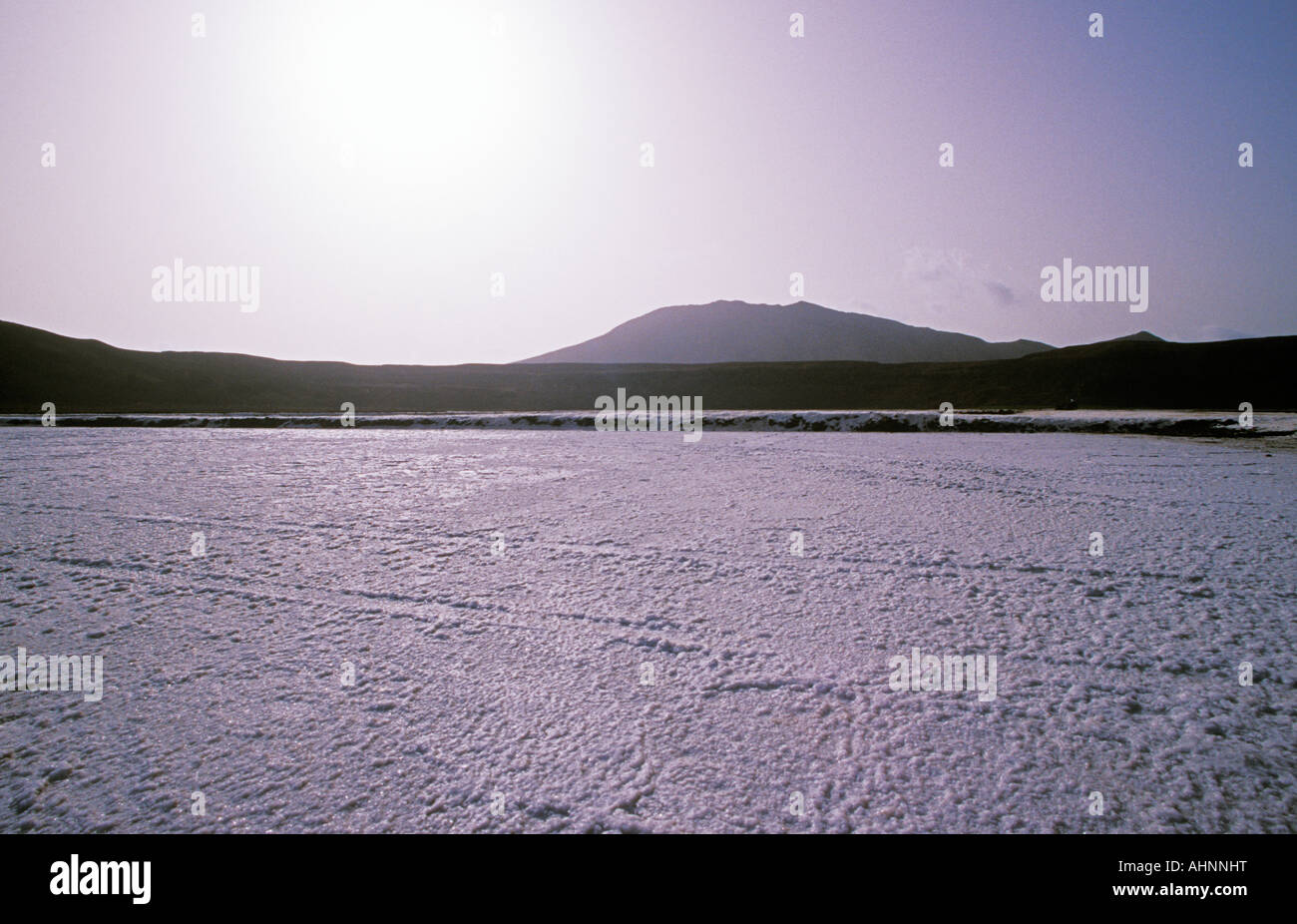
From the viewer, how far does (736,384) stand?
41.3m

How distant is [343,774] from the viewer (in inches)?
72.6

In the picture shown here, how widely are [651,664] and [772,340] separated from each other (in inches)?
4239

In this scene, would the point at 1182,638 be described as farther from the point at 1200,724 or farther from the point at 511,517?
the point at 511,517

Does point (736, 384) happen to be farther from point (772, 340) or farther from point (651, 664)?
point (772, 340)

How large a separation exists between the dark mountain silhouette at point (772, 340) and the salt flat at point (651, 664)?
3854 inches

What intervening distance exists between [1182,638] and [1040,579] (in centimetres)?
77

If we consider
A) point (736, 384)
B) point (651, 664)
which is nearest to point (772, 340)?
point (736, 384)

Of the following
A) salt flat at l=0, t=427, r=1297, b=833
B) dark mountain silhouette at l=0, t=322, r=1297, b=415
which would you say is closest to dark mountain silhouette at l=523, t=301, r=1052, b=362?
dark mountain silhouette at l=0, t=322, r=1297, b=415

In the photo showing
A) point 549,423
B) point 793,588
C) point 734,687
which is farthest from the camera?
point 549,423

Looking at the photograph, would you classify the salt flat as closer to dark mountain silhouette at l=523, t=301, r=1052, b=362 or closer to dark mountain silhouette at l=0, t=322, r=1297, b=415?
dark mountain silhouette at l=0, t=322, r=1297, b=415

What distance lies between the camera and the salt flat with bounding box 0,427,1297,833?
5.70 ft

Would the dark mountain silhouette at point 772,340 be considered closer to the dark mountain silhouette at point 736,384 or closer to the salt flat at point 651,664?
the dark mountain silhouette at point 736,384

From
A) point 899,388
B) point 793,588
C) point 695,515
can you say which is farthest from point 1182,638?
point 899,388

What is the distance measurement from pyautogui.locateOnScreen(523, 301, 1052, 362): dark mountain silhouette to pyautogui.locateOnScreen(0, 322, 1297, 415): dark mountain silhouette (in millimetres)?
56896
